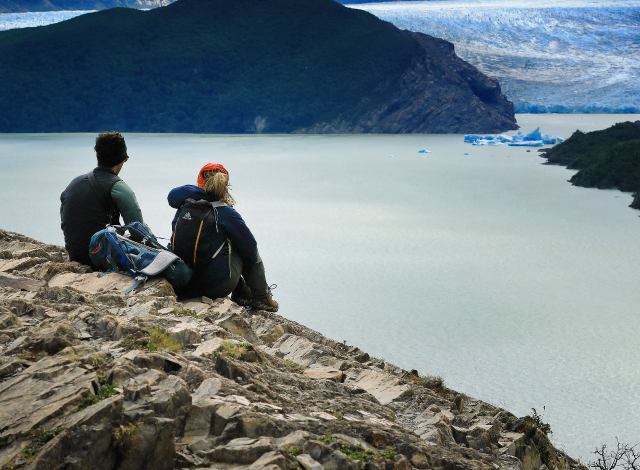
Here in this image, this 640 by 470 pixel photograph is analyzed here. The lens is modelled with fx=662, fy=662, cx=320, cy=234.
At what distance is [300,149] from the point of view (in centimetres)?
3102

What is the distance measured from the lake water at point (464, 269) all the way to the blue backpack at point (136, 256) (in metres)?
2.14

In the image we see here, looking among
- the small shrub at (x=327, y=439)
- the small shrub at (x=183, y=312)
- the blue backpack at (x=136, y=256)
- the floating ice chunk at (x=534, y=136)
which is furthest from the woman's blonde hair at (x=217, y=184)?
the floating ice chunk at (x=534, y=136)

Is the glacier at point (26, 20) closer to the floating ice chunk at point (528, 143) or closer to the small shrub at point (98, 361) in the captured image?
the floating ice chunk at point (528, 143)

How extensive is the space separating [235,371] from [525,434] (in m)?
1.48

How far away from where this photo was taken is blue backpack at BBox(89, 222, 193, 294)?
152 inches

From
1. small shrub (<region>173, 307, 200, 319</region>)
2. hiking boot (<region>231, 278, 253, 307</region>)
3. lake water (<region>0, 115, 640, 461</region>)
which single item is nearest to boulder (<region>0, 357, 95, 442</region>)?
small shrub (<region>173, 307, 200, 319</region>)

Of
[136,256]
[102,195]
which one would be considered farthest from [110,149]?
[136,256]

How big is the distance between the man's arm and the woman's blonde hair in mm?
570

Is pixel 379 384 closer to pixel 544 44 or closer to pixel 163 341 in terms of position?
pixel 163 341

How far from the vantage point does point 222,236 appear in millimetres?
3809

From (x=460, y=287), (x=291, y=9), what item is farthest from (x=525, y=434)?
(x=291, y=9)

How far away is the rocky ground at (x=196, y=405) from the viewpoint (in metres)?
1.90

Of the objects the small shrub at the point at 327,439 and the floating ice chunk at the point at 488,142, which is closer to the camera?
the small shrub at the point at 327,439

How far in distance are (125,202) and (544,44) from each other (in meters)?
57.3
